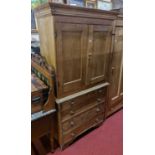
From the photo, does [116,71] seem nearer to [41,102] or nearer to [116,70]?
[116,70]

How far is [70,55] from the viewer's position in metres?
1.52

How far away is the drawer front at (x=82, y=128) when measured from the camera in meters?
1.79

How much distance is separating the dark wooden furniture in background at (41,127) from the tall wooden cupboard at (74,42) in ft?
0.81

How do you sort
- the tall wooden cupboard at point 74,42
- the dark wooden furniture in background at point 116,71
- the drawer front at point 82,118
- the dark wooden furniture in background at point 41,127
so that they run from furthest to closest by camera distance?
the dark wooden furniture in background at point 116,71
the drawer front at point 82,118
the dark wooden furniture in background at point 41,127
the tall wooden cupboard at point 74,42

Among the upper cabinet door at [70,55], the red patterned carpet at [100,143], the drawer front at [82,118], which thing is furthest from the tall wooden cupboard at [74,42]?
the red patterned carpet at [100,143]

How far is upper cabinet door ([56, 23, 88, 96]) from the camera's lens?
4.58ft

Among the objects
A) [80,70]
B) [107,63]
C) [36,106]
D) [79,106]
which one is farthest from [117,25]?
[36,106]

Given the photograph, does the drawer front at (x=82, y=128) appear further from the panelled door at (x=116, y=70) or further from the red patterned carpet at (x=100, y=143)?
the panelled door at (x=116, y=70)

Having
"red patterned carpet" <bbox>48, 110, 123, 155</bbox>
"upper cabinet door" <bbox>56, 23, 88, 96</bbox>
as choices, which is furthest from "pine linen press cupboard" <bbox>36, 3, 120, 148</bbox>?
"red patterned carpet" <bbox>48, 110, 123, 155</bbox>

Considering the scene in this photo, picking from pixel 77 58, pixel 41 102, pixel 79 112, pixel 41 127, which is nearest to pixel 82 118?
pixel 79 112

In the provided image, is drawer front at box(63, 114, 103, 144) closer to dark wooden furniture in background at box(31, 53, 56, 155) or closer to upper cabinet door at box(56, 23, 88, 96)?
dark wooden furniture in background at box(31, 53, 56, 155)
